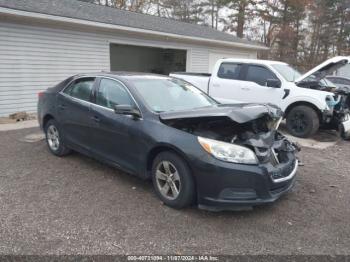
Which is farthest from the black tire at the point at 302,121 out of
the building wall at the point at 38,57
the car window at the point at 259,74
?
the building wall at the point at 38,57

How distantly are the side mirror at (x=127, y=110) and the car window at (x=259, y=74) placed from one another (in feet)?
17.1

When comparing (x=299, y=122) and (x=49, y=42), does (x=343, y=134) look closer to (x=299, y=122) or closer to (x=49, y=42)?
(x=299, y=122)

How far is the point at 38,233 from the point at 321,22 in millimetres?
32808

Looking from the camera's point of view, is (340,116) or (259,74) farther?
(259,74)

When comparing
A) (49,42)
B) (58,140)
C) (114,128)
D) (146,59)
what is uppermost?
(49,42)

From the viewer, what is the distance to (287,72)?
8508 mm

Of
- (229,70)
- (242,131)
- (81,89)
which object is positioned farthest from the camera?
(229,70)

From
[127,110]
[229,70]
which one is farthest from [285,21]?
[127,110]

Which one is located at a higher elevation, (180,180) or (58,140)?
(180,180)

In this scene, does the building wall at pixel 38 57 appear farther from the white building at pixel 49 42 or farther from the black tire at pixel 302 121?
the black tire at pixel 302 121

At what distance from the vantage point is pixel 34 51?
9758 millimetres

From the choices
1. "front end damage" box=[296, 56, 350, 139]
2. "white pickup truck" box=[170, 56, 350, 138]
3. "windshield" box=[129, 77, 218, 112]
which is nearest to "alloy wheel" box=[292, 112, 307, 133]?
"white pickup truck" box=[170, 56, 350, 138]

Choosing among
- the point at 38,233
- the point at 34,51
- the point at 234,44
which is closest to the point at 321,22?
the point at 234,44

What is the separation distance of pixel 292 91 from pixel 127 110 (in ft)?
→ 17.3
